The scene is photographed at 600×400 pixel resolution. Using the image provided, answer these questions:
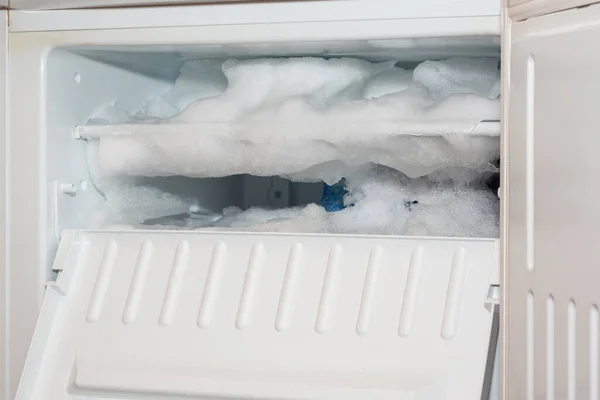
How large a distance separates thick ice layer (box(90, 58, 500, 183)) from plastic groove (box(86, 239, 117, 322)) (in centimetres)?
15

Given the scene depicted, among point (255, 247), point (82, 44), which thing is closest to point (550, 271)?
point (255, 247)

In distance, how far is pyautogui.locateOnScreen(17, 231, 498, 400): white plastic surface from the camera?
0.92m

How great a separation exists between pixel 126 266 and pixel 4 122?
0.26 metres

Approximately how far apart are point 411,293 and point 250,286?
205mm

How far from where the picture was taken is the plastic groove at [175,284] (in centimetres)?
102

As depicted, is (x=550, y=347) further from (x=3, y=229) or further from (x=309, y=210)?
(x=3, y=229)

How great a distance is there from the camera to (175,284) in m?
1.03

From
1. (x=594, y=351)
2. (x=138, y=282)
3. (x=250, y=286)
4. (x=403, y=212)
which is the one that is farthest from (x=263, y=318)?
(x=594, y=351)

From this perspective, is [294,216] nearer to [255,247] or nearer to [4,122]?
[255,247]

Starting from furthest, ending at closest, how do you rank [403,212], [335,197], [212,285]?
[335,197] → [403,212] → [212,285]

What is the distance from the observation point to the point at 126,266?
1062mm

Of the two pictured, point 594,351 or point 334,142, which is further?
point 334,142

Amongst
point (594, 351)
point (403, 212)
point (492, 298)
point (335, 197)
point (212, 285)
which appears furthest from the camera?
point (335, 197)

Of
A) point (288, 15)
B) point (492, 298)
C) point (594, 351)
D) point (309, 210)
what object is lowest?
point (594, 351)
